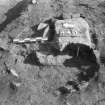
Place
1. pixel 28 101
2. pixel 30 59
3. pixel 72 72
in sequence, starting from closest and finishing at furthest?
pixel 28 101 < pixel 72 72 < pixel 30 59

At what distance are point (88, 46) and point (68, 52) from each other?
4.99 ft

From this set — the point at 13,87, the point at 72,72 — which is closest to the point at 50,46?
the point at 72,72

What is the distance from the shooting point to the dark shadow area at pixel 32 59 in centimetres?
1815

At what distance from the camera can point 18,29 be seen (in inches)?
834

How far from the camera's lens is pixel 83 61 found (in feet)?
58.1

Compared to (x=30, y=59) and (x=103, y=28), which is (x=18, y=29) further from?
(x=103, y=28)

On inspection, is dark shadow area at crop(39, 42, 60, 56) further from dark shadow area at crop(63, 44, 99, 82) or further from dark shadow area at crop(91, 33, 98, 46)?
dark shadow area at crop(91, 33, 98, 46)

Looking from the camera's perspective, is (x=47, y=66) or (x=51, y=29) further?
(x=51, y=29)

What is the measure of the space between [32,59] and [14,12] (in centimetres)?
866

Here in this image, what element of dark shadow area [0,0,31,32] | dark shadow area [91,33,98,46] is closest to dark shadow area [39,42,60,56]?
dark shadow area [91,33,98,46]

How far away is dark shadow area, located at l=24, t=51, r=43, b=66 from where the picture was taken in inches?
714

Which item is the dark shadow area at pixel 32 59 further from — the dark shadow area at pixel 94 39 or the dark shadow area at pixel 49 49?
the dark shadow area at pixel 94 39

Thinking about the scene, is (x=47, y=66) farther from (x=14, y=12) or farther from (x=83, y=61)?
(x=14, y=12)

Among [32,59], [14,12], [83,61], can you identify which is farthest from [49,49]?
[14,12]
